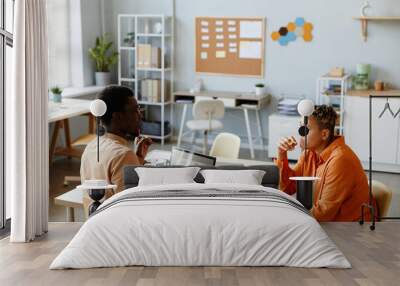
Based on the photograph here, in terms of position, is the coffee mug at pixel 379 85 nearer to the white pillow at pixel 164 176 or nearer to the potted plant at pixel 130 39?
the potted plant at pixel 130 39

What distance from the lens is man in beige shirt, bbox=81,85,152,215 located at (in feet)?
13.1

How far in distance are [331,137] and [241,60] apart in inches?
189

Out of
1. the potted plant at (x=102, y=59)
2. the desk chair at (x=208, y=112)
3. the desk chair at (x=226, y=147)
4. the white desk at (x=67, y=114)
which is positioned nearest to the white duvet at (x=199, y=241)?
the desk chair at (x=226, y=147)

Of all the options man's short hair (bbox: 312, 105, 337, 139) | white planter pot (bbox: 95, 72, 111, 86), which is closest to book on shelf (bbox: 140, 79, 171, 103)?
white planter pot (bbox: 95, 72, 111, 86)

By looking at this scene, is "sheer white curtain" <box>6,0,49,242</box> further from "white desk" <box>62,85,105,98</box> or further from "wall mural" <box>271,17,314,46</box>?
"wall mural" <box>271,17,314,46</box>

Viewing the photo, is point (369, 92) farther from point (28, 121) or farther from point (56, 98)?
point (28, 121)

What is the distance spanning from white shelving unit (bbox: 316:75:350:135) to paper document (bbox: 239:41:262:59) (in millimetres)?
966

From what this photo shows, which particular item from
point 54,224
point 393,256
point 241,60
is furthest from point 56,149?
point 393,256

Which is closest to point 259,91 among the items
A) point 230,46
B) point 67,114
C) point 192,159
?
point 230,46

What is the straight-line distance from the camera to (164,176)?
13.1 feet

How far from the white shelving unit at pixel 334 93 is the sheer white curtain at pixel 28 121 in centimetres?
463

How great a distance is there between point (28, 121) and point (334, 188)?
1848 mm

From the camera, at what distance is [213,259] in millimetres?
3352

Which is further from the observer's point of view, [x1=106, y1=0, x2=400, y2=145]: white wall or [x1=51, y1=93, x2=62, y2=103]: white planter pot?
[x1=106, y1=0, x2=400, y2=145]: white wall
